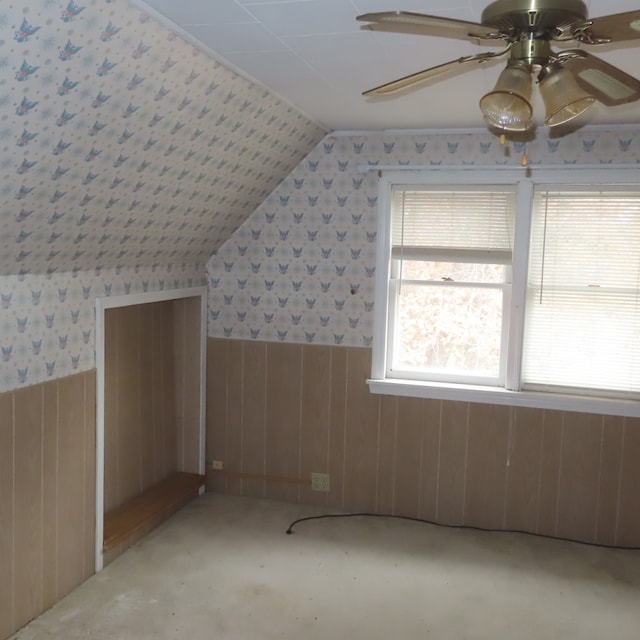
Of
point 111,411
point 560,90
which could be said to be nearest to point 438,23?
point 560,90

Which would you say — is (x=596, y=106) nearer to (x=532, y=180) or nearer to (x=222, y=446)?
(x=532, y=180)

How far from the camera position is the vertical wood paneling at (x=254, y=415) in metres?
4.29

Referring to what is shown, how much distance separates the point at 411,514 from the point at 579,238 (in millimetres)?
1896

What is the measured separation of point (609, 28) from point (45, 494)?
276 centimetres

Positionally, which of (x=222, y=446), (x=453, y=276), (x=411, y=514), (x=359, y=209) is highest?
(x=359, y=209)

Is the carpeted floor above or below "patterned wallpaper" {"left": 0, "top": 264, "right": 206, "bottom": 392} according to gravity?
below

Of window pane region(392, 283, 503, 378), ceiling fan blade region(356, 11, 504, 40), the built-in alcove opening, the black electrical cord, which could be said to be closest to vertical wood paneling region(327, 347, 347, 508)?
the black electrical cord

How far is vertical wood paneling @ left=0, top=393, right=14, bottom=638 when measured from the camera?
2.71 meters

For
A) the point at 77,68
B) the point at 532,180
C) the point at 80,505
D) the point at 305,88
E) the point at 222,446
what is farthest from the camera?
the point at 222,446

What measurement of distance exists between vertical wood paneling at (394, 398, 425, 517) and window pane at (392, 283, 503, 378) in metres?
0.26

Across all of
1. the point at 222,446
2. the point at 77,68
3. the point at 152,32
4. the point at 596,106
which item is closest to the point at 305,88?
the point at 152,32

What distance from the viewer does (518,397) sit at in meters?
3.83

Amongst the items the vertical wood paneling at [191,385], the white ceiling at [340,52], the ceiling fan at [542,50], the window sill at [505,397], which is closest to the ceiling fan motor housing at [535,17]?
the ceiling fan at [542,50]

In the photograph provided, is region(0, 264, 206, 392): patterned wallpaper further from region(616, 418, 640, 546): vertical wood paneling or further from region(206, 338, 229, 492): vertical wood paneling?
region(616, 418, 640, 546): vertical wood paneling
